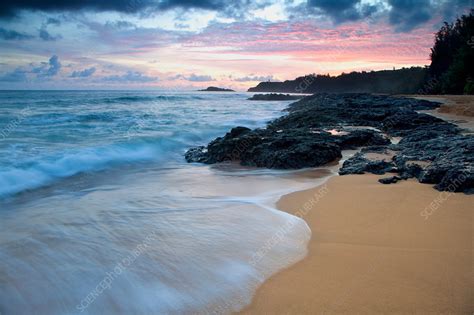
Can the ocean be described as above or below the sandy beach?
below

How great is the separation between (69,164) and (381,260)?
801cm

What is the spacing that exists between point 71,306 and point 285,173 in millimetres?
5077

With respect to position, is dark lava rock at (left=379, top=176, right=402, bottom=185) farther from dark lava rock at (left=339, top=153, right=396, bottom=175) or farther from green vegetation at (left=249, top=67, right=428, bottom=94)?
green vegetation at (left=249, top=67, right=428, bottom=94)

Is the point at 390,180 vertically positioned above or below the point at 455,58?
below

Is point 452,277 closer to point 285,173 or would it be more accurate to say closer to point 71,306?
point 71,306

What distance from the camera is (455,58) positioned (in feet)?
124

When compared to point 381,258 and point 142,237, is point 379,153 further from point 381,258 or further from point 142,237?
point 142,237

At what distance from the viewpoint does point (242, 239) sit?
3805 millimetres

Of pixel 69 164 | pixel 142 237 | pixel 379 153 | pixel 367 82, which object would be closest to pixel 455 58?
pixel 379 153

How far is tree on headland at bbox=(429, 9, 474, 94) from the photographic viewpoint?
3141cm

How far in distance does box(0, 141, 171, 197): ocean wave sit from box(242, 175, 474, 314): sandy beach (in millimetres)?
5574

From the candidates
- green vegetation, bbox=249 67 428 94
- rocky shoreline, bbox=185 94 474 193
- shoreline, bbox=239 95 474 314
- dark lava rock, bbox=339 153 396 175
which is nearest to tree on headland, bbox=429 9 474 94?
green vegetation, bbox=249 67 428 94

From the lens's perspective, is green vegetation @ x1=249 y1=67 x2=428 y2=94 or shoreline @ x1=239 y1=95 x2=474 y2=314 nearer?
shoreline @ x1=239 y1=95 x2=474 y2=314

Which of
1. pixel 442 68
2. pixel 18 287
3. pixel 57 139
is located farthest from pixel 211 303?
pixel 442 68
